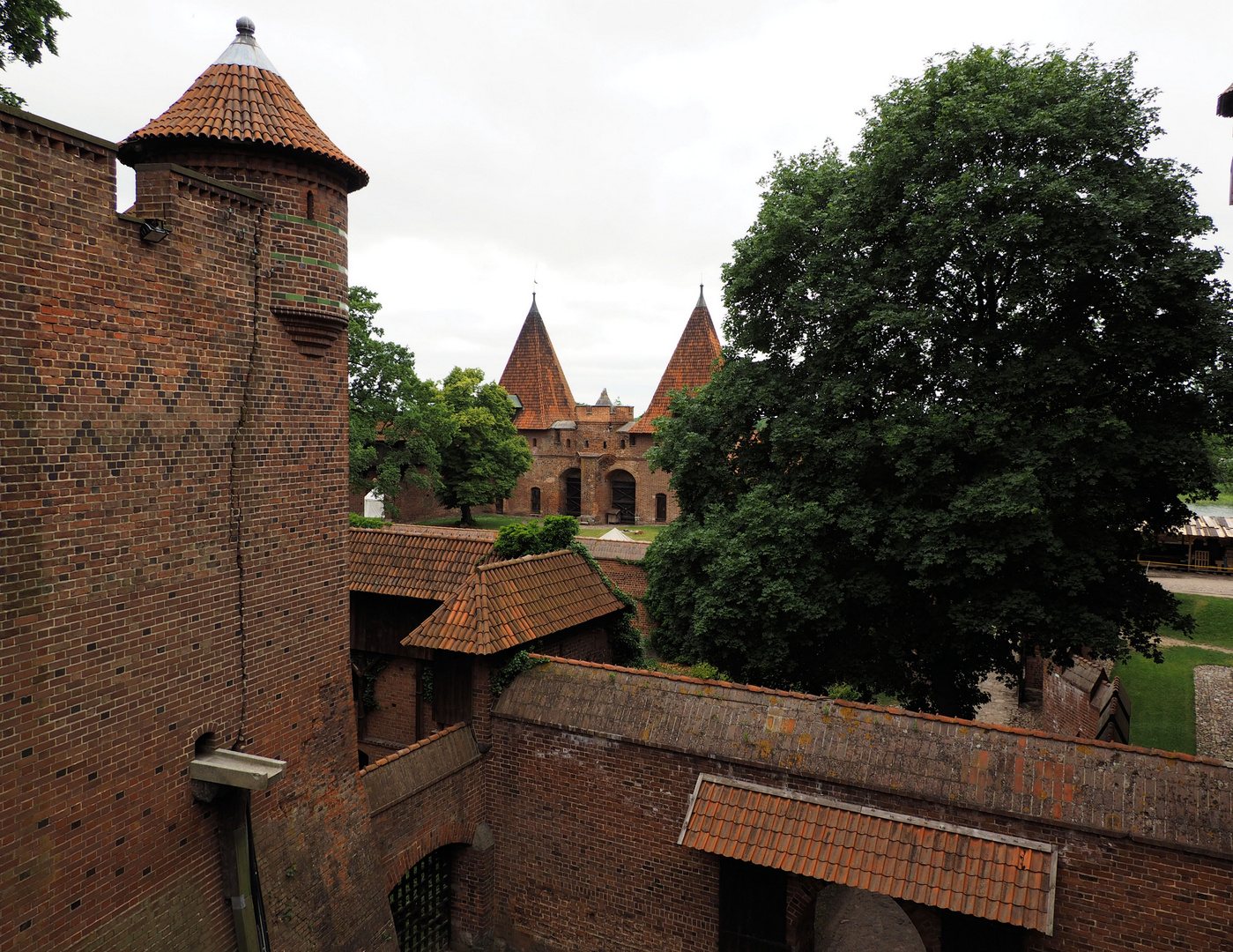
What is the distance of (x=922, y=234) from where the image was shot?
11016mm

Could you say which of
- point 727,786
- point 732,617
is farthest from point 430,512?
point 727,786

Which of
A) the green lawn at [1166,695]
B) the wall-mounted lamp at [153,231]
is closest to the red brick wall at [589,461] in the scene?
the green lawn at [1166,695]

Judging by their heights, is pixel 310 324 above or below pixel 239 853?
above

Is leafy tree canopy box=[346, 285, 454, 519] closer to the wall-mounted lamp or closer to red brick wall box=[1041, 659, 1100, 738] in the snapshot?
the wall-mounted lamp

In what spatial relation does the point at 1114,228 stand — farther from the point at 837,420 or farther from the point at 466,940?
the point at 466,940

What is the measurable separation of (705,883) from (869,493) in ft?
21.7

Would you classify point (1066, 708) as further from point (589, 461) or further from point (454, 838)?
point (589, 461)

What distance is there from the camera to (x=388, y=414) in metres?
27.8

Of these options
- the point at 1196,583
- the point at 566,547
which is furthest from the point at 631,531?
the point at 566,547

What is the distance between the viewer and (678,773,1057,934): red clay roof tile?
22.4 feet

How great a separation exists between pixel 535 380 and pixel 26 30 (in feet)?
112

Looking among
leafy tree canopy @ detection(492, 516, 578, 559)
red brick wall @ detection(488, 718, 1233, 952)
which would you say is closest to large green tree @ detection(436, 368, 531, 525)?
leafy tree canopy @ detection(492, 516, 578, 559)

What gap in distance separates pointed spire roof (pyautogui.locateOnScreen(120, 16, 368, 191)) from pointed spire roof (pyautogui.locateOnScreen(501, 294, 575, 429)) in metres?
36.2

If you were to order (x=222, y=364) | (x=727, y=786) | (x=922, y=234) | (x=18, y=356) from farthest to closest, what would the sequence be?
(x=922, y=234) < (x=727, y=786) < (x=222, y=364) < (x=18, y=356)
